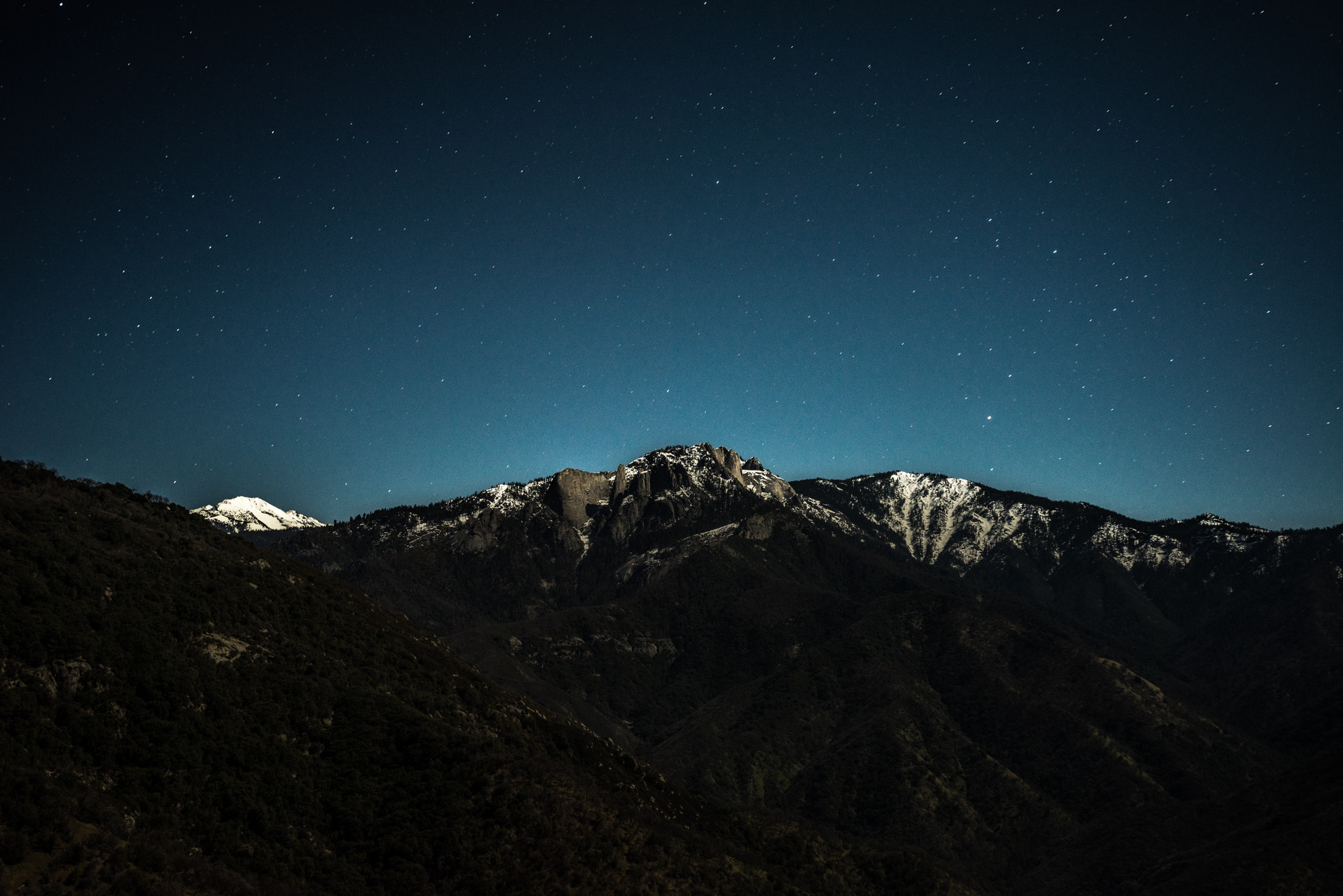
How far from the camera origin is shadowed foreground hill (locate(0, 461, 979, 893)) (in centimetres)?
3744

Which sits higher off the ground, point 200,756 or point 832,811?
point 200,756

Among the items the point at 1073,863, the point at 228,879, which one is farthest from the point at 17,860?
the point at 1073,863

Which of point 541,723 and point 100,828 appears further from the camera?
point 541,723

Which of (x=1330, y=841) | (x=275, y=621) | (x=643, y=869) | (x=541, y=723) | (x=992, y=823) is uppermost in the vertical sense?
(x=275, y=621)

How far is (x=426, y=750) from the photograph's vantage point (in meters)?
57.5

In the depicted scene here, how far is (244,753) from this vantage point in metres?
48.6

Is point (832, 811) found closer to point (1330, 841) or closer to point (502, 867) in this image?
point (1330, 841)

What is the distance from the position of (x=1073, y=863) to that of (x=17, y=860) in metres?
175

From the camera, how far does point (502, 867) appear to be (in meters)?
50.3

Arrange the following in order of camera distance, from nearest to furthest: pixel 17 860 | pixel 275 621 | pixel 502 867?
pixel 17 860
pixel 502 867
pixel 275 621

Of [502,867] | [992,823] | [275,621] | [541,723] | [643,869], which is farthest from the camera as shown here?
[992,823]

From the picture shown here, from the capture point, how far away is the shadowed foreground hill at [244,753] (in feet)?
123

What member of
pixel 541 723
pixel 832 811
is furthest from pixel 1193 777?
pixel 541 723

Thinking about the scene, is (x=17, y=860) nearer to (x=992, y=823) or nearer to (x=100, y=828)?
(x=100, y=828)
